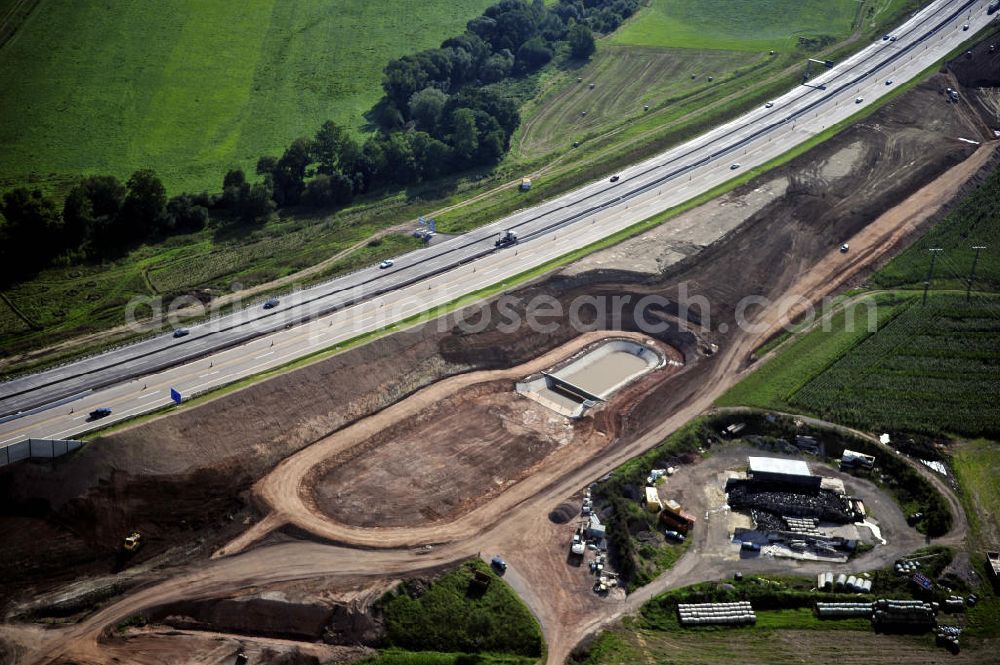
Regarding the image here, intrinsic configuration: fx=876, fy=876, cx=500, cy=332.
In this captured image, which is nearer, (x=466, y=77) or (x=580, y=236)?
(x=580, y=236)

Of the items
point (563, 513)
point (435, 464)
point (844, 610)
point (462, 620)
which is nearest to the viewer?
point (462, 620)

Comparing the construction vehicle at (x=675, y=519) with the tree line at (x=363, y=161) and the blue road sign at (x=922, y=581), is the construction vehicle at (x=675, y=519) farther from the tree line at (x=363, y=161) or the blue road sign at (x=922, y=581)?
the tree line at (x=363, y=161)

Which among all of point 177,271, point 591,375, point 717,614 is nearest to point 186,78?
point 177,271

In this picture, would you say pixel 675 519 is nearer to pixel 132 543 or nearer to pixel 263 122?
pixel 132 543

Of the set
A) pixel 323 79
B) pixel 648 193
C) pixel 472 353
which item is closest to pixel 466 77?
pixel 323 79

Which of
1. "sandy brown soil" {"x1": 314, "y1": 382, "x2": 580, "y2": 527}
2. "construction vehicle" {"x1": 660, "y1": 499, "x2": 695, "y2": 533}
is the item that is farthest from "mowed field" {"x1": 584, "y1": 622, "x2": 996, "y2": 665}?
"sandy brown soil" {"x1": 314, "y1": 382, "x2": 580, "y2": 527}

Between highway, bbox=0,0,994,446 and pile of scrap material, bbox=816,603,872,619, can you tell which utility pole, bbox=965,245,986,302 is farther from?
pile of scrap material, bbox=816,603,872,619

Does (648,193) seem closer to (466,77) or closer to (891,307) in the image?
(891,307)
